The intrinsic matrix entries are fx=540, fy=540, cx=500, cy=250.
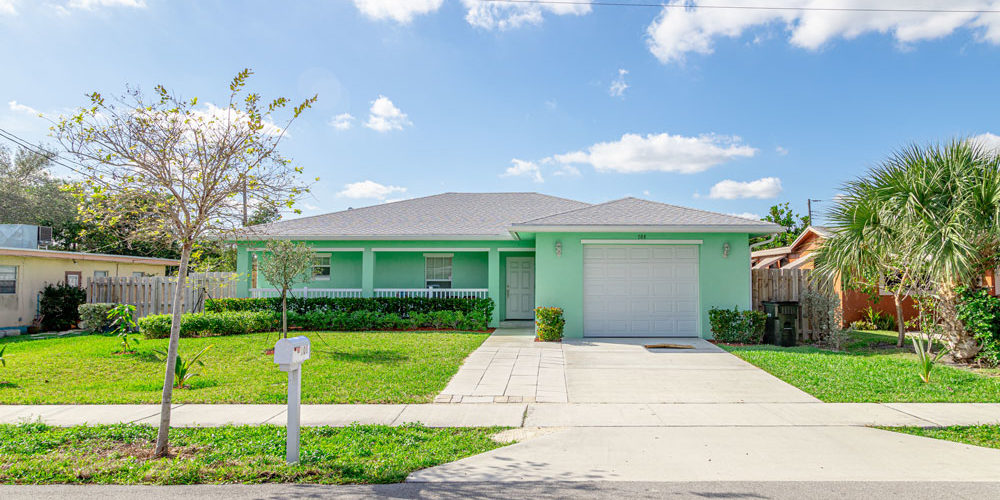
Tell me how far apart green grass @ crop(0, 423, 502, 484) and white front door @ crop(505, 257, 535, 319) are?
12.3 metres

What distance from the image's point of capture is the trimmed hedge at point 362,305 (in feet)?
50.7

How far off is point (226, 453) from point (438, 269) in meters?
12.9

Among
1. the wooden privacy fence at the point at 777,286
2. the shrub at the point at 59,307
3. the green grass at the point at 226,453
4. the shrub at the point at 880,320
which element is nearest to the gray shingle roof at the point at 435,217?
the shrub at the point at 59,307

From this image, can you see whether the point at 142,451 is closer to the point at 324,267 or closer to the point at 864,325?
the point at 324,267

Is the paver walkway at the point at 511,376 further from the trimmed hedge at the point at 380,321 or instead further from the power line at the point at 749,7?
the power line at the point at 749,7

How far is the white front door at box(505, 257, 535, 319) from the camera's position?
17969 mm

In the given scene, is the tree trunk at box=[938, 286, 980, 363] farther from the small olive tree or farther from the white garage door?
the small olive tree

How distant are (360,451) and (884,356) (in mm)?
10615

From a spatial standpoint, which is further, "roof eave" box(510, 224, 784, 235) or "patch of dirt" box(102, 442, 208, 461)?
"roof eave" box(510, 224, 784, 235)

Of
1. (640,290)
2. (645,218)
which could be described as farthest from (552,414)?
(645,218)

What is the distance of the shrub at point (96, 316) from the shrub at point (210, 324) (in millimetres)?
2822

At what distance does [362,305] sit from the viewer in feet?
50.9

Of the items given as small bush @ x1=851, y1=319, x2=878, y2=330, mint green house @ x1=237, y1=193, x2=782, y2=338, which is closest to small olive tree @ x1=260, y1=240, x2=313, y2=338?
mint green house @ x1=237, y1=193, x2=782, y2=338

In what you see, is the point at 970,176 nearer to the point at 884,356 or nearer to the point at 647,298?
the point at 884,356
